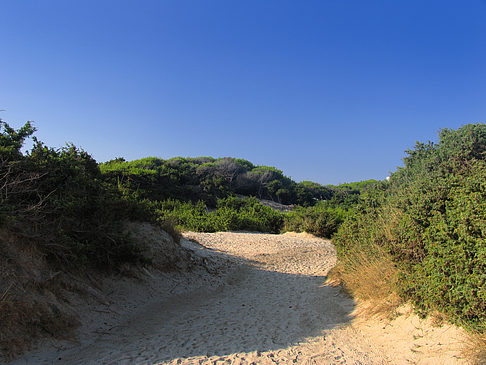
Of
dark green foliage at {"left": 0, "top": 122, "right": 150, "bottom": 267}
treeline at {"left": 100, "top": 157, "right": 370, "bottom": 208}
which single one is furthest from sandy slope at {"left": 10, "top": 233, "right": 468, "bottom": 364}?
treeline at {"left": 100, "top": 157, "right": 370, "bottom": 208}

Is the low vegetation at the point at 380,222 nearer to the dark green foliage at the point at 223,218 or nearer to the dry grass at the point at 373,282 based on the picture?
the dry grass at the point at 373,282

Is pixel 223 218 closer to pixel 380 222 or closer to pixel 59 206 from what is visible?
pixel 380 222

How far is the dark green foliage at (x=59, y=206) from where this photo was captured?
208 inches

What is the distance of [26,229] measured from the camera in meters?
5.17

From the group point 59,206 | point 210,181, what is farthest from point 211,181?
point 59,206

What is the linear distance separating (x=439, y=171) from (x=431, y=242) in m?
1.52

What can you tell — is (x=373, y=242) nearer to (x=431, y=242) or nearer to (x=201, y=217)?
(x=431, y=242)

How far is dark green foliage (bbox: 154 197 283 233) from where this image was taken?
61.5 ft

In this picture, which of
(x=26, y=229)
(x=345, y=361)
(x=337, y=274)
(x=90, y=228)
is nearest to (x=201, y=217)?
(x=337, y=274)

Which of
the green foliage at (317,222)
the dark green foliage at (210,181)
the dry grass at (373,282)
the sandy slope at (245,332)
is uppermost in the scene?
the dark green foliage at (210,181)

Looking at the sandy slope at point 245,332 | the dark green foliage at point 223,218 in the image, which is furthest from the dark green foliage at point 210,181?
the sandy slope at point 245,332

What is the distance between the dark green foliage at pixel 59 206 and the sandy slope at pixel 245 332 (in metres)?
1.30

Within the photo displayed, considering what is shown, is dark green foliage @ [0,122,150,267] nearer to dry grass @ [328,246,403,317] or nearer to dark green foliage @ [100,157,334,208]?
dry grass @ [328,246,403,317]

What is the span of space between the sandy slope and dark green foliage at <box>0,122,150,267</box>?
1297 mm
